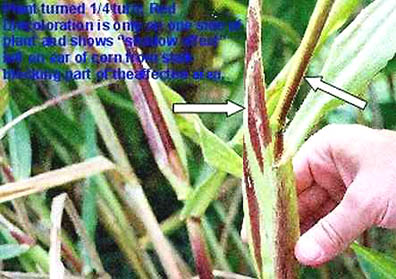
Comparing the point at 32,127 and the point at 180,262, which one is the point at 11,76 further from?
the point at 180,262

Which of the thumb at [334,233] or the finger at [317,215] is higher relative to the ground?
the thumb at [334,233]

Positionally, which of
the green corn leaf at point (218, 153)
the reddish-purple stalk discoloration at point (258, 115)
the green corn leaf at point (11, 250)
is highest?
the reddish-purple stalk discoloration at point (258, 115)

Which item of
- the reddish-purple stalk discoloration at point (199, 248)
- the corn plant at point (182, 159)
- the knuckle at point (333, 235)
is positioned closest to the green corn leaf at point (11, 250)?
the corn plant at point (182, 159)

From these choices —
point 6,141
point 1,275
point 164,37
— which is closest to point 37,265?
point 1,275

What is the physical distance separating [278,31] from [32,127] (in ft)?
0.71

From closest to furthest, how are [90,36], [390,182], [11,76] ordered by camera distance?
[390,182], [90,36], [11,76]

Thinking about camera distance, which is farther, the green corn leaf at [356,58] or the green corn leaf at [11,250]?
the green corn leaf at [11,250]

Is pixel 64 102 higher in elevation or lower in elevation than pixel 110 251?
higher

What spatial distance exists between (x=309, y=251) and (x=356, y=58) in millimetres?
102

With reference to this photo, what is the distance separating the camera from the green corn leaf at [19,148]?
22.9 inches

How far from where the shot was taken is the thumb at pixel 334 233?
423 millimetres

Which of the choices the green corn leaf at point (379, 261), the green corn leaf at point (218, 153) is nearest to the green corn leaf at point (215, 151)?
the green corn leaf at point (218, 153)

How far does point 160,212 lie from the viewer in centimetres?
70

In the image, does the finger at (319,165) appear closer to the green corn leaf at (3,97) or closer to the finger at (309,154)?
the finger at (309,154)
